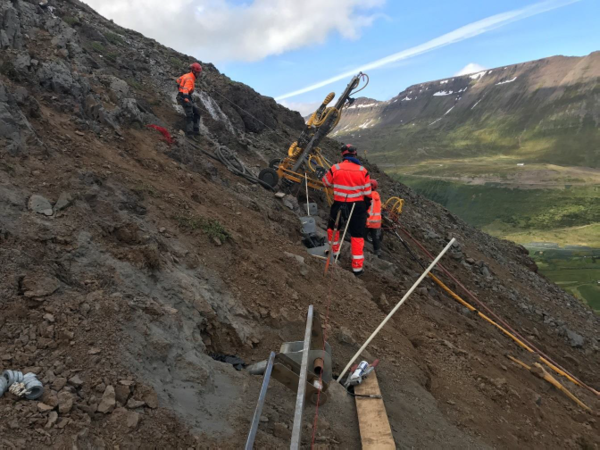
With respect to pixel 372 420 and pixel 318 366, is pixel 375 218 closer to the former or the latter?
pixel 318 366

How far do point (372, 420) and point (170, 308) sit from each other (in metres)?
2.52

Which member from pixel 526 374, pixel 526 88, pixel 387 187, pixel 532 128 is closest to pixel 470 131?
pixel 532 128

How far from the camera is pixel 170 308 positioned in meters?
4.29

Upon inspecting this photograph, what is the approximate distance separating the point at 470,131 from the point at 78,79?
179922mm

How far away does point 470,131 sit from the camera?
543 feet

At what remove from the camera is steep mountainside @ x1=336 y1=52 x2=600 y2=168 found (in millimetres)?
127125

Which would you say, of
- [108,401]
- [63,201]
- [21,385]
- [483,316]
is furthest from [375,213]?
[21,385]

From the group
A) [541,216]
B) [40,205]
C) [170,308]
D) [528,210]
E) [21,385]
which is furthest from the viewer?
[528,210]

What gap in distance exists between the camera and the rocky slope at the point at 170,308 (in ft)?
9.99

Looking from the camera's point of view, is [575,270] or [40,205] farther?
[575,270]

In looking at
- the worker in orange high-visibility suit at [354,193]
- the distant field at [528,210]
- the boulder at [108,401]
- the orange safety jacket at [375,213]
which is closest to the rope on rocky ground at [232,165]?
the orange safety jacket at [375,213]

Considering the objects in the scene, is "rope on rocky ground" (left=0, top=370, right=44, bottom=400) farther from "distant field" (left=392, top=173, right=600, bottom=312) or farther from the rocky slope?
"distant field" (left=392, top=173, right=600, bottom=312)

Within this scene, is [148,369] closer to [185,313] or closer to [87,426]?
[87,426]

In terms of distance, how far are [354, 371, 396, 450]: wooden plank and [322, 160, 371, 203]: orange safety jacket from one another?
4.60 meters
